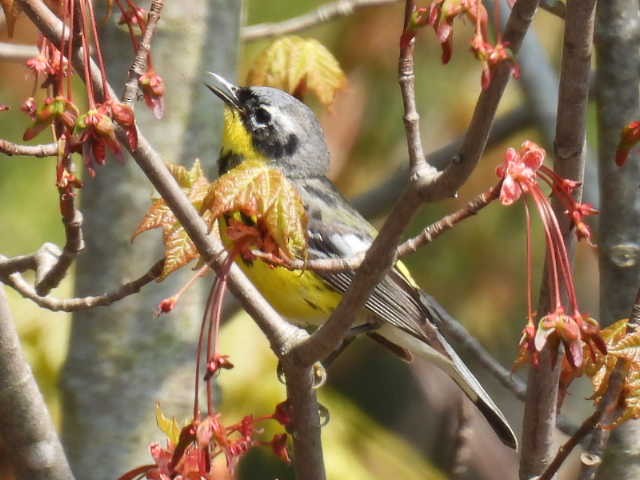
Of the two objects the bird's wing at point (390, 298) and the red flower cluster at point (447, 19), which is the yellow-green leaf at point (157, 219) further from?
the bird's wing at point (390, 298)

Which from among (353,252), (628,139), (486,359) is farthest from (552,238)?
(353,252)

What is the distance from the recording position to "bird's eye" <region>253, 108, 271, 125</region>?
11.6ft

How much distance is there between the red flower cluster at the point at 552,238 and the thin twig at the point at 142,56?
1.88ft

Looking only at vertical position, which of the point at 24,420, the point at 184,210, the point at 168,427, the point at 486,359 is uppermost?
the point at 184,210

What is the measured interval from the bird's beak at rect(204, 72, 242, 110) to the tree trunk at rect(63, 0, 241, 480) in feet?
0.13

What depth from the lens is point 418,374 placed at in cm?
515

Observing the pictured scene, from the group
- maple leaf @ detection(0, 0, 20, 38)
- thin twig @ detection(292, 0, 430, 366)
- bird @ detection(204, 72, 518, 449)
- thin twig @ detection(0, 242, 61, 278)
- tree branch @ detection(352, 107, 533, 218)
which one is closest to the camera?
thin twig @ detection(292, 0, 430, 366)

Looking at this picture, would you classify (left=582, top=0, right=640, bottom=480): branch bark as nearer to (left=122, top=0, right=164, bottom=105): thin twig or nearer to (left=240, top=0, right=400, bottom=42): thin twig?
(left=240, top=0, right=400, bottom=42): thin twig

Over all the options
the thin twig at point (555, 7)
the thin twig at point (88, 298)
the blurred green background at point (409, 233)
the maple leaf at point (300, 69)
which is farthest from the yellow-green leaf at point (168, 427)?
the blurred green background at point (409, 233)

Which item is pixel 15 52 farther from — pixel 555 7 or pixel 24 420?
pixel 555 7

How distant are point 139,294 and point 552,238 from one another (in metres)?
1.61

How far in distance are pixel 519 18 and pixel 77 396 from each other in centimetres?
201

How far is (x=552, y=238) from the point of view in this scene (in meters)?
1.88

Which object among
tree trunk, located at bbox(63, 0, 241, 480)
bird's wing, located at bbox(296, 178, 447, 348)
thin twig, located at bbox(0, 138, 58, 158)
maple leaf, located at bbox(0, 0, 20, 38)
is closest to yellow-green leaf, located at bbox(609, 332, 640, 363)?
thin twig, located at bbox(0, 138, 58, 158)
